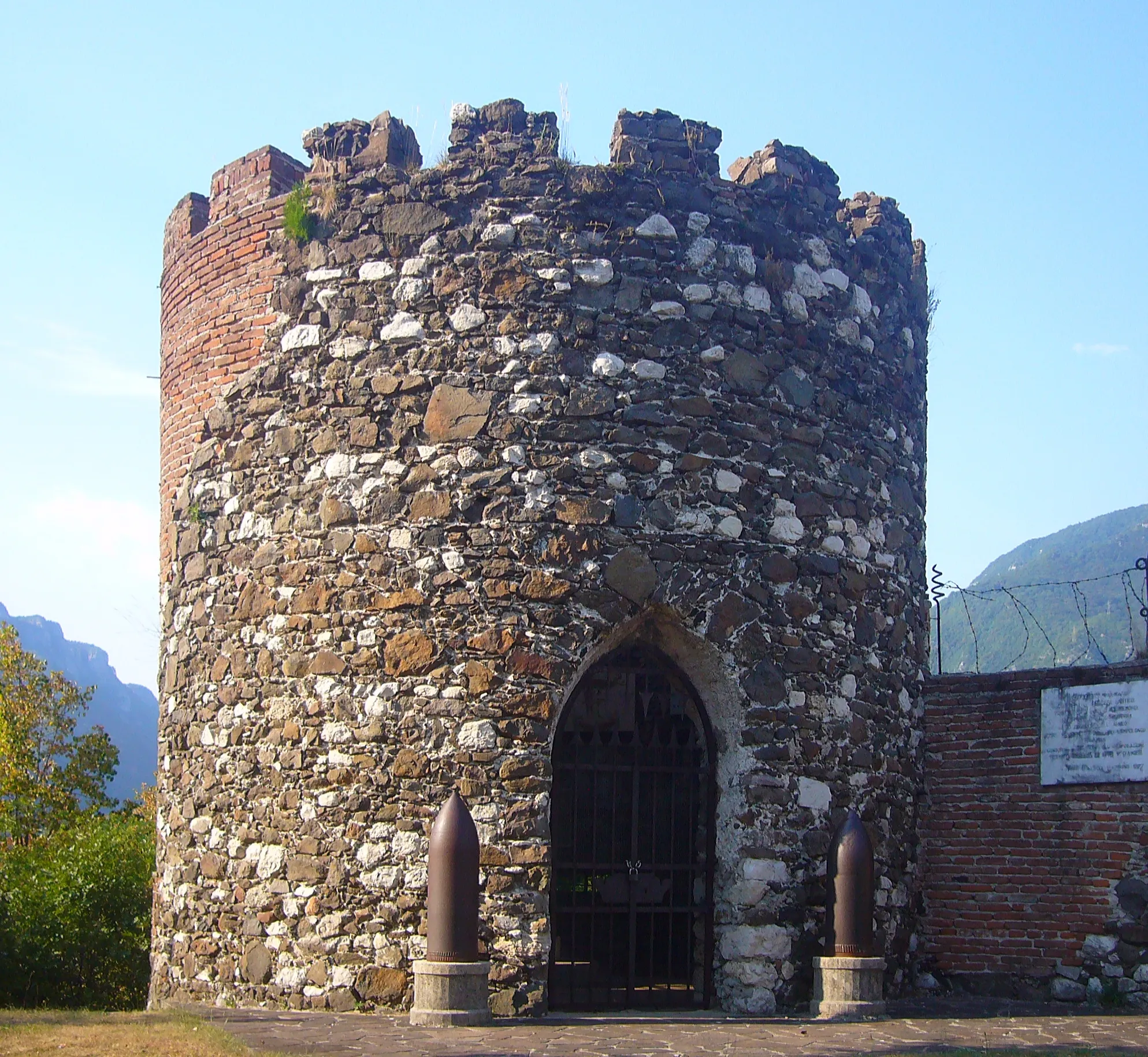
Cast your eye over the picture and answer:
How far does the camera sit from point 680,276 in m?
9.71

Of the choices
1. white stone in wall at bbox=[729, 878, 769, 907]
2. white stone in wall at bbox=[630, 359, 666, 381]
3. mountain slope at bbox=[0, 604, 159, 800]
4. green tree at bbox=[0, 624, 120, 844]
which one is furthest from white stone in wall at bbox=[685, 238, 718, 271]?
mountain slope at bbox=[0, 604, 159, 800]

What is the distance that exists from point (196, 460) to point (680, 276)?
3772 mm

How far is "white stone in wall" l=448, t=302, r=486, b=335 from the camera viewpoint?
9.47 m

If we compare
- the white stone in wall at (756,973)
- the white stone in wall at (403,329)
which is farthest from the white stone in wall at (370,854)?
the white stone in wall at (403,329)

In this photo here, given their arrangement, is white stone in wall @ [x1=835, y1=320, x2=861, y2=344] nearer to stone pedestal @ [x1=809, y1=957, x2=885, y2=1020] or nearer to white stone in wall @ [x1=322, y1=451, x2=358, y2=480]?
white stone in wall @ [x1=322, y1=451, x2=358, y2=480]

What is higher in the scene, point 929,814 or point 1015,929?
point 929,814

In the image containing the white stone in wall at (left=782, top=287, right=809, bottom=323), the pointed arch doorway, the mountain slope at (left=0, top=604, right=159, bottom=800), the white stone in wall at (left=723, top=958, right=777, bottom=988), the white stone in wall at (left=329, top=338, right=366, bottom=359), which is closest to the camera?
the white stone in wall at (left=723, top=958, right=777, bottom=988)

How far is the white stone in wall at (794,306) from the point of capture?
10.1m

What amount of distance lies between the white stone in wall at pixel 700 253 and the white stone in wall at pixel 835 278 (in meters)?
1.00

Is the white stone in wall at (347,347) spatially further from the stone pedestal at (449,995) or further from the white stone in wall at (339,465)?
the stone pedestal at (449,995)

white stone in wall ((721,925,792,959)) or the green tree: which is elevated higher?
the green tree

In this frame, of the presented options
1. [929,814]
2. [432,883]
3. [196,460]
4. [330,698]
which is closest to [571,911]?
[432,883]

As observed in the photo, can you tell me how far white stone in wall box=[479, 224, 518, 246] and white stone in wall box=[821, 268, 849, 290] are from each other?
2.36 m

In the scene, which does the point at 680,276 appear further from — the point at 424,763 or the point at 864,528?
the point at 424,763
